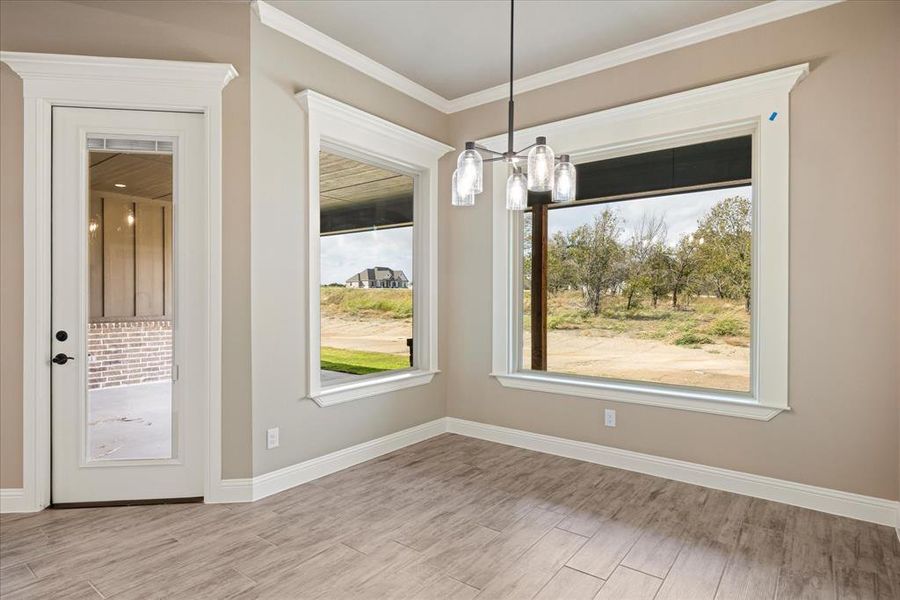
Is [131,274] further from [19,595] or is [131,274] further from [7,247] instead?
[19,595]

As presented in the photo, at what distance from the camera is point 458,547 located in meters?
2.45

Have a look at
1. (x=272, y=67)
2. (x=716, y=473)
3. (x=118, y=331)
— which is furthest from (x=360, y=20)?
(x=716, y=473)

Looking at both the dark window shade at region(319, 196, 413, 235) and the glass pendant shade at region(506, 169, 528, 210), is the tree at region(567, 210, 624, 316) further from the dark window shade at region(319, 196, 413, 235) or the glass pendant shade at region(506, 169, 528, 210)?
the glass pendant shade at region(506, 169, 528, 210)

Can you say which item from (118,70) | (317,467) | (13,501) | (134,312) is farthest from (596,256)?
(13,501)

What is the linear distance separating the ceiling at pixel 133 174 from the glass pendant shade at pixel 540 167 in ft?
7.18

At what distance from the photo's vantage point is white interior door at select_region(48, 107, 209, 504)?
112 inches


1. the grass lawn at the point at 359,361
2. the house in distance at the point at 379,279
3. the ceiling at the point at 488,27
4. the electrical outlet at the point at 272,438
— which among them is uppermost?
the ceiling at the point at 488,27

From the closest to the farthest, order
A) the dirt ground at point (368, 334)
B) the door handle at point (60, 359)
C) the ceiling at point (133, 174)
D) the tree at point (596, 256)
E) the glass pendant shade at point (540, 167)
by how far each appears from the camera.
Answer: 1. the glass pendant shade at point (540, 167)
2. the door handle at point (60, 359)
3. the ceiling at point (133, 174)
4. the dirt ground at point (368, 334)
5. the tree at point (596, 256)

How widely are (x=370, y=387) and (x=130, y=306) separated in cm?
165

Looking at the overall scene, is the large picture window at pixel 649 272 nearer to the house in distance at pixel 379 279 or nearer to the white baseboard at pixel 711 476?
the white baseboard at pixel 711 476

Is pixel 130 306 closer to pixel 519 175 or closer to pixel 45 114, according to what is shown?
pixel 45 114

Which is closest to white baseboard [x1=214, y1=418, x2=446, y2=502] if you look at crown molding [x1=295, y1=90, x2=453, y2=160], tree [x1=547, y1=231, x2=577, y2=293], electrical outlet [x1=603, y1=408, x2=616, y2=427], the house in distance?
the house in distance

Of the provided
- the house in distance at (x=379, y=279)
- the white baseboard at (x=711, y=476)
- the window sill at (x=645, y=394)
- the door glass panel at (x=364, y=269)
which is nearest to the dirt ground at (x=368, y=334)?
the door glass panel at (x=364, y=269)

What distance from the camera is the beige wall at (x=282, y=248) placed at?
302 cm
